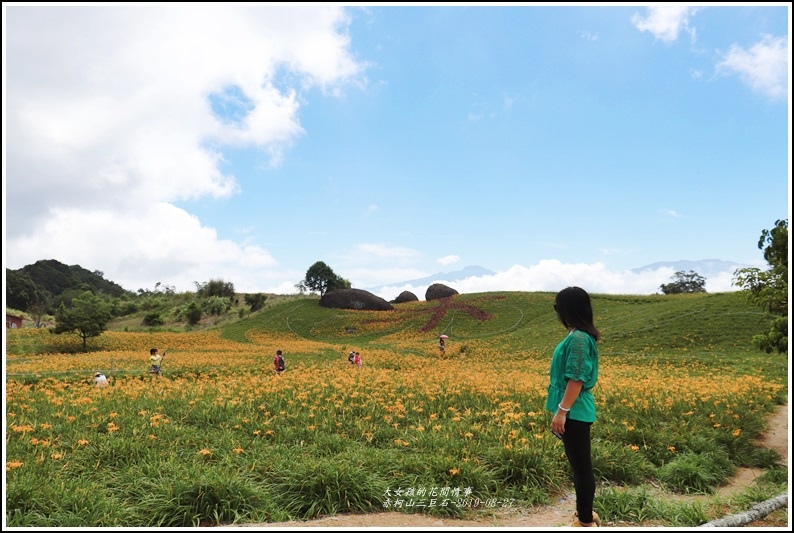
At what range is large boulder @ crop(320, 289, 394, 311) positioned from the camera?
48906 mm

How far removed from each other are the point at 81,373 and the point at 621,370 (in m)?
18.1

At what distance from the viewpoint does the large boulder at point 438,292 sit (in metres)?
53.0

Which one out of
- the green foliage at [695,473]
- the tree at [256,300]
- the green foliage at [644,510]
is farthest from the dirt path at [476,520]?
the tree at [256,300]

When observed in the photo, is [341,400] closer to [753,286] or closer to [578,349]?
[578,349]

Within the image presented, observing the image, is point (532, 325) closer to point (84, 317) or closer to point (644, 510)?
point (84, 317)

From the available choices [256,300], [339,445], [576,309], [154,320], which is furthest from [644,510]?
[256,300]

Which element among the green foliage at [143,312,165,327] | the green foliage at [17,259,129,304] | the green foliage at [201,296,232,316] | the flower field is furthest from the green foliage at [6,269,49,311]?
the flower field

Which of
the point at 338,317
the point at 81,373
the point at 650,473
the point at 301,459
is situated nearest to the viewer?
the point at 301,459

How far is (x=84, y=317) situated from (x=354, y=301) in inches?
1026

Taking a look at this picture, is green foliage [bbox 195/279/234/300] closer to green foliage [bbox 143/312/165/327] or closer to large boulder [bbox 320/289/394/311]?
green foliage [bbox 143/312/165/327]

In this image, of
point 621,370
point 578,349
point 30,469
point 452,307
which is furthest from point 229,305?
point 578,349

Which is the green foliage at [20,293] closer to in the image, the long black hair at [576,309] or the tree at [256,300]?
the tree at [256,300]

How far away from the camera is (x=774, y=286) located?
7449 mm

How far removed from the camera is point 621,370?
1591cm
